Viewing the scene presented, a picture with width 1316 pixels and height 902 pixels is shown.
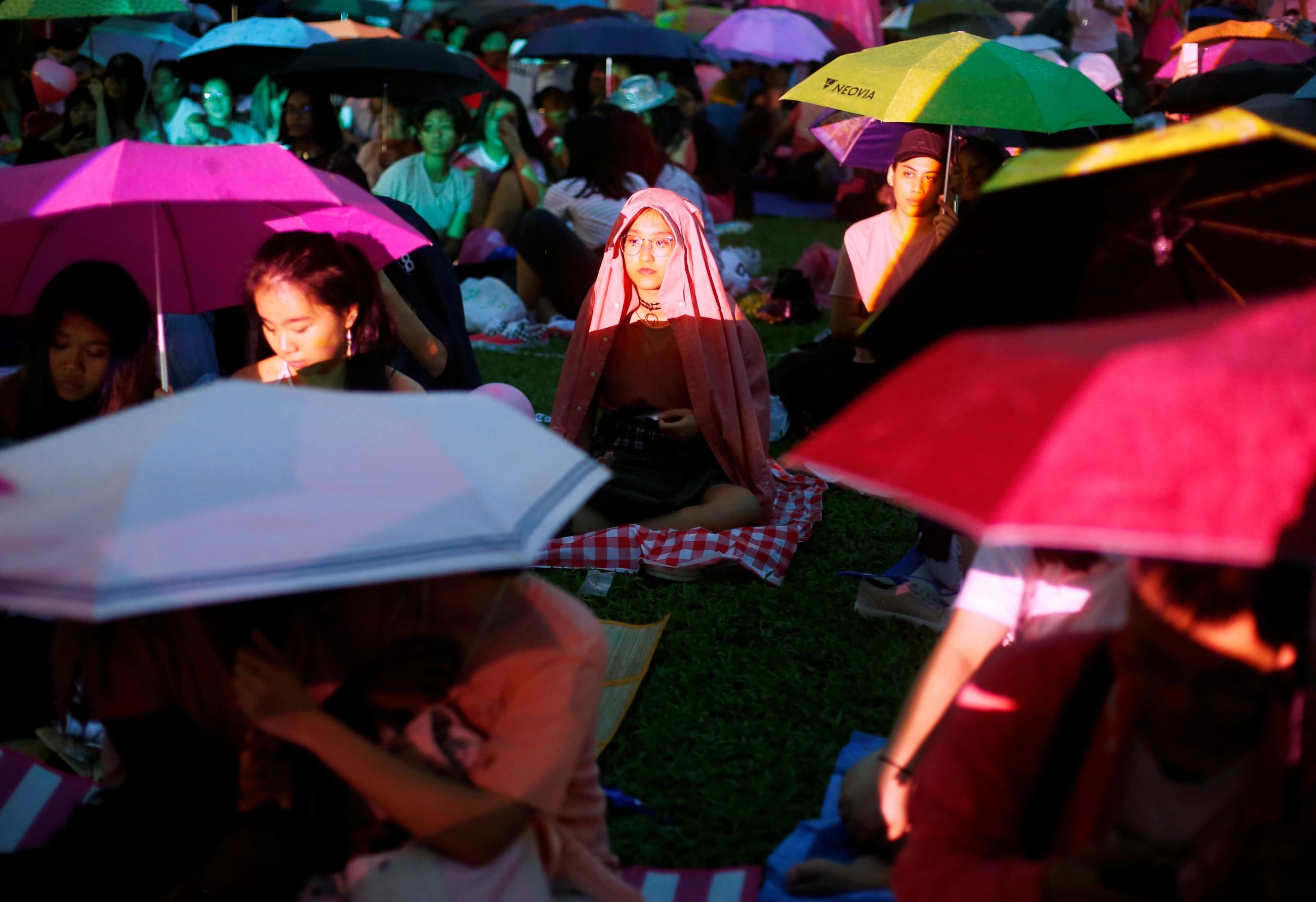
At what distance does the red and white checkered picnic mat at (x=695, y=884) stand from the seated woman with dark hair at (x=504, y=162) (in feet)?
25.5

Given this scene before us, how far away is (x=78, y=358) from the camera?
344 cm

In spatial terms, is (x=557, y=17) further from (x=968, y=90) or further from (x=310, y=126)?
(x=968, y=90)

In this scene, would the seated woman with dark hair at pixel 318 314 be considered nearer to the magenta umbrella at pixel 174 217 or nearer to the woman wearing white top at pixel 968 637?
the magenta umbrella at pixel 174 217

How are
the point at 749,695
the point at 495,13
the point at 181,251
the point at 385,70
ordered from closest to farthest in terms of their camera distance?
the point at 749,695 → the point at 181,251 → the point at 385,70 → the point at 495,13

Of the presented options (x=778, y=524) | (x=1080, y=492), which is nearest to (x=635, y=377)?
(x=778, y=524)

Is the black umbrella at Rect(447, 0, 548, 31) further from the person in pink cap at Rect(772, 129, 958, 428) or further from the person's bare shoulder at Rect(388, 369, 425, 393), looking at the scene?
the person's bare shoulder at Rect(388, 369, 425, 393)

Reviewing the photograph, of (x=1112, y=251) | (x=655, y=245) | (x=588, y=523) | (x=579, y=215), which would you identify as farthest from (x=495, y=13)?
(x=1112, y=251)

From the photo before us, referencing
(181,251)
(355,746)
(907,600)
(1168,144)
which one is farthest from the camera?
(907,600)

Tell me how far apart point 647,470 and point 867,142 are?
2823mm

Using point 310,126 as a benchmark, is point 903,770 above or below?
below

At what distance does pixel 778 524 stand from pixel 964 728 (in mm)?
3216

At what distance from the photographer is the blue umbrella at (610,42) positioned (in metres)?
11.6

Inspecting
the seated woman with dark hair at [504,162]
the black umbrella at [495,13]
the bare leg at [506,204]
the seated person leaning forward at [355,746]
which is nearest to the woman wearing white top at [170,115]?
the seated woman with dark hair at [504,162]

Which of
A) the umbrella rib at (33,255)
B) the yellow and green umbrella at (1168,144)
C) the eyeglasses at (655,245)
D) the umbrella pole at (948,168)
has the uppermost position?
the yellow and green umbrella at (1168,144)
